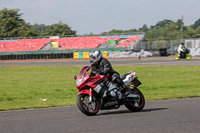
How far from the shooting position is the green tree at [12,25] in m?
99.4

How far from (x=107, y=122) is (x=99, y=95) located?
52.0 inches

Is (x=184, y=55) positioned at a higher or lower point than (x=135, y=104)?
higher

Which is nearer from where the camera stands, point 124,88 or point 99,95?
point 99,95

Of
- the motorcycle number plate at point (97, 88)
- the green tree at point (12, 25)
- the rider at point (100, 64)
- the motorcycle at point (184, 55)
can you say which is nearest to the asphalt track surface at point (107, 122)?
the motorcycle number plate at point (97, 88)

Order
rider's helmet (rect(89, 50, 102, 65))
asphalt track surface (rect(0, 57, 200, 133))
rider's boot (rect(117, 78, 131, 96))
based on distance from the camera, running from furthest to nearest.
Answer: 1. rider's boot (rect(117, 78, 131, 96))
2. rider's helmet (rect(89, 50, 102, 65))
3. asphalt track surface (rect(0, 57, 200, 133))

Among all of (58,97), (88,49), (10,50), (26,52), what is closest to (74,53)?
(88,49)

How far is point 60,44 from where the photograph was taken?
68250 millimetres

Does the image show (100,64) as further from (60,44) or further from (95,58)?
(60,44)

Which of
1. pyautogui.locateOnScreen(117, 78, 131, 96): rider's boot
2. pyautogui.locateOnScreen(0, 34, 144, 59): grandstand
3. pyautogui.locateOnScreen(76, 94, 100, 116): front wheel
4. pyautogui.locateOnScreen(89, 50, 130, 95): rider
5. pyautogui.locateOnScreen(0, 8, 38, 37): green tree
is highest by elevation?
pyautogui.locateOnScreen(0, 8, 38, 37): green tree

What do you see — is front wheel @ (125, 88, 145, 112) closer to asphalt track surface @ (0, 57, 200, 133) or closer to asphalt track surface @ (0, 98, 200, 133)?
asphalt track surface @ (0, 57, 200, 133)

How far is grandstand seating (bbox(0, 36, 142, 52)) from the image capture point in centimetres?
6594

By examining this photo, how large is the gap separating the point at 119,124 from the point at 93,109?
5.05 ft

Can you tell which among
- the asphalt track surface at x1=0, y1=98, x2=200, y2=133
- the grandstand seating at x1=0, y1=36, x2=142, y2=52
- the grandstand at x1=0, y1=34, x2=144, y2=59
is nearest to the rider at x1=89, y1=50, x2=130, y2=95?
the asphalt track surface at x1=0, y1=98, x2=200, y2=133

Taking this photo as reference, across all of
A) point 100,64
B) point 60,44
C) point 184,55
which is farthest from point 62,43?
point 100,64
